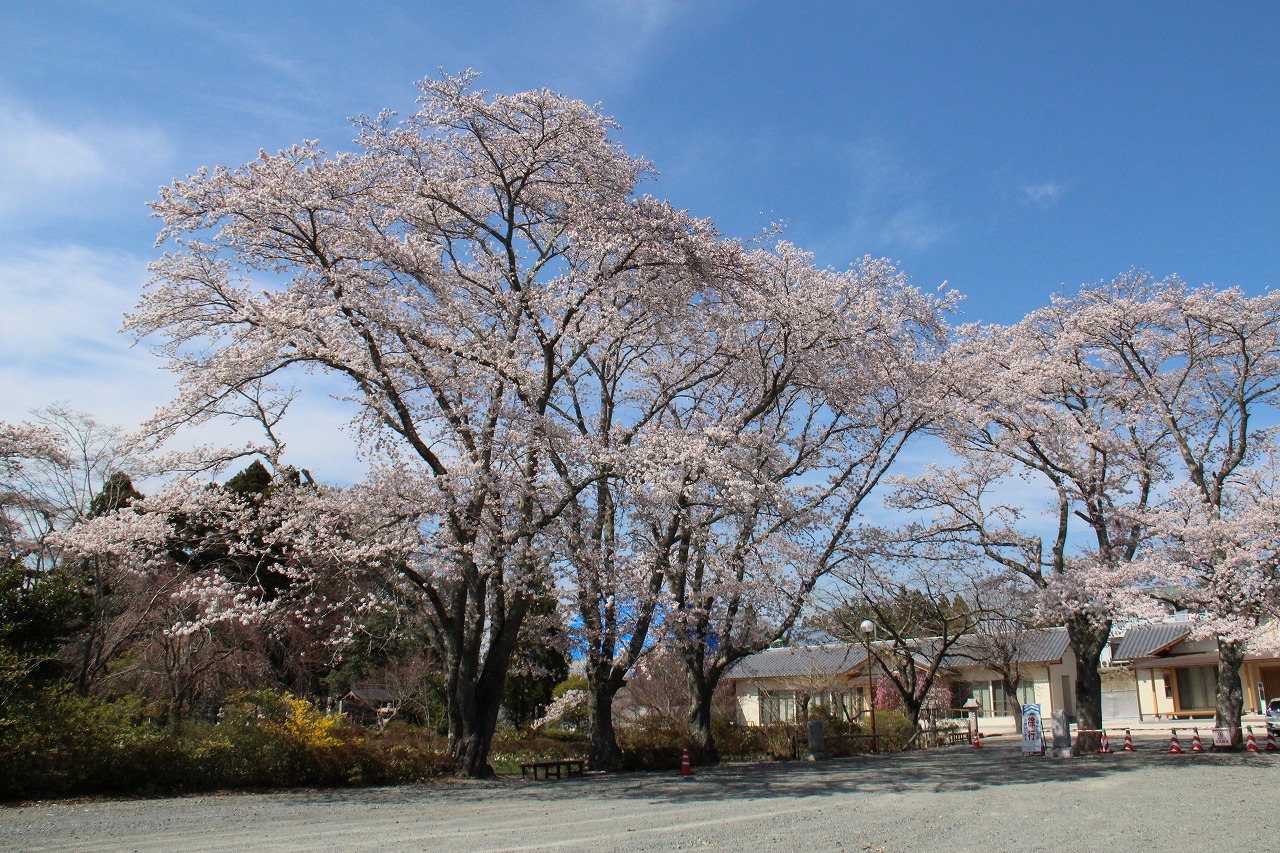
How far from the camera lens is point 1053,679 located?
36312 millimetres

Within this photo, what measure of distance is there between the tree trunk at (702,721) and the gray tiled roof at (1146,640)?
24.6m

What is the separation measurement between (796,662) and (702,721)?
23.4 metres

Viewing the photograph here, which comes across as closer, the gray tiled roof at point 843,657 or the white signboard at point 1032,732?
the white signboard at point 1032,732

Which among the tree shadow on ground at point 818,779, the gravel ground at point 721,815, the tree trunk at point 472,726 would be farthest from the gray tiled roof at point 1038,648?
the tree trunk at point 472,726

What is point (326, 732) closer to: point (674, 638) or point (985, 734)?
point (674, 638)

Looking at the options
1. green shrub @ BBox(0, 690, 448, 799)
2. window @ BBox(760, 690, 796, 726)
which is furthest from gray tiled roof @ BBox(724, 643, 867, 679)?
green shrub @ BBox(0, 690, 448, 799)

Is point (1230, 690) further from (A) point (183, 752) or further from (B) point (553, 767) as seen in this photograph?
(A) point (183, 752)

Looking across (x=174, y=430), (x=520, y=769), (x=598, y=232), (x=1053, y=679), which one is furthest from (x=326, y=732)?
(x=1053, y=679)

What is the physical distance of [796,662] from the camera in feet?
134

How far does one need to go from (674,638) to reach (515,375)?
6.77 meters

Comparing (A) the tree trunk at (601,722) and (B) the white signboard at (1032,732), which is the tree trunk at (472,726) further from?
(B) the white signboard at (1032,732)

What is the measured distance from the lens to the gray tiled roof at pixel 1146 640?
117ft

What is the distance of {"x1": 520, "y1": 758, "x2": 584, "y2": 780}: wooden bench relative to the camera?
580 inches

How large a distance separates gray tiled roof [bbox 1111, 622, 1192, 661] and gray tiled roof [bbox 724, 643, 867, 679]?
37.0 ft
